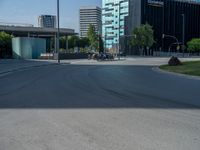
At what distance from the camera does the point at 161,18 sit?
14700 cm

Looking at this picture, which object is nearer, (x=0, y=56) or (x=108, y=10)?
(x=0, y=56)

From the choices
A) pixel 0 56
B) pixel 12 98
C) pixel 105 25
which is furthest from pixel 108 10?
pixel 12 98

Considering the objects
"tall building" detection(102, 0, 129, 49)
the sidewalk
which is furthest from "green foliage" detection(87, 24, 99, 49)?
the sidewalk

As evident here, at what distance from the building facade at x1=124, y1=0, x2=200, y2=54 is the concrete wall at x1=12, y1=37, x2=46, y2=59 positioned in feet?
219

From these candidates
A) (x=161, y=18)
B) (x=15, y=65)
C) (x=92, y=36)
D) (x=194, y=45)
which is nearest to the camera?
(x=15, y=65)

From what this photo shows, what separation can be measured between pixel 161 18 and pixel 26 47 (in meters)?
83.6

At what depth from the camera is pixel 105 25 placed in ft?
539

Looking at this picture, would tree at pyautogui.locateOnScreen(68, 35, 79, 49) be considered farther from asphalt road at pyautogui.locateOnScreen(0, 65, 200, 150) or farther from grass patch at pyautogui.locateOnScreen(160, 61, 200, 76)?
asphalt road at pyautogui.locateOnScreen(0, 65, 200, 150)

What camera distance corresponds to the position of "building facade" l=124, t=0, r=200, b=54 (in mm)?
142125
